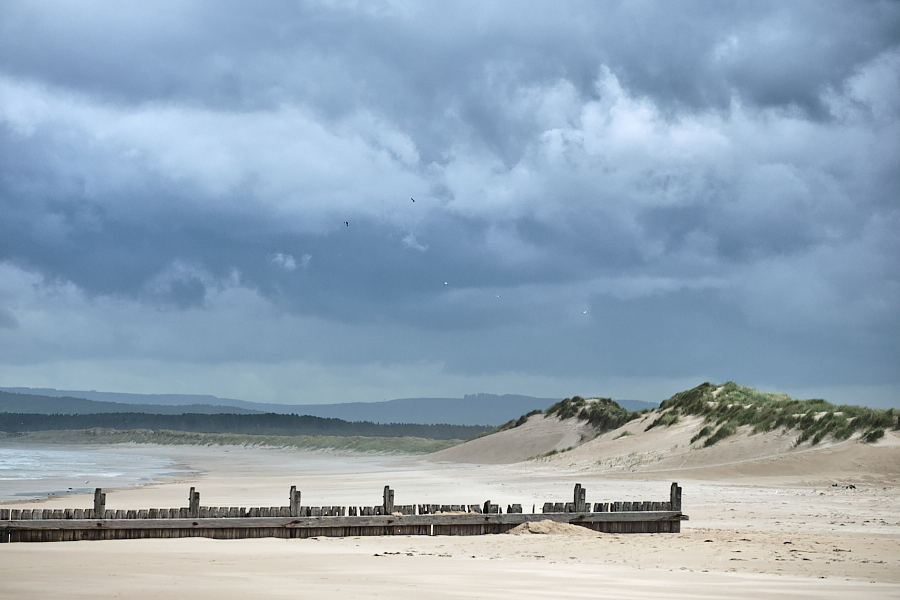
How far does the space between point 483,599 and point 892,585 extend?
5.30 m

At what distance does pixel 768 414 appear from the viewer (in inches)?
1474

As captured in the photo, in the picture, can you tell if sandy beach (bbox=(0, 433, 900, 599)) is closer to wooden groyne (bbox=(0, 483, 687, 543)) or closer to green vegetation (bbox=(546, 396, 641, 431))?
wooden groyne (bbox=(0, 483, 687, 543))

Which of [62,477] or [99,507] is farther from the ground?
[99,507]

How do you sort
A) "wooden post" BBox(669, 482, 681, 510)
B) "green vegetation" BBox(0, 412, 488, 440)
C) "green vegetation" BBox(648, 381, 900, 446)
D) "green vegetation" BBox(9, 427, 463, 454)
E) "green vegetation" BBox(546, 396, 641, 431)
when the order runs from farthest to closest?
1. "green vegetation" BBox(0, 412, 488, 440)
2. "green vegetation" BBox(9, 427, 463, 454)
3. "green vegetation" BBox(546, 396, 641, 431)
4. "green vegetation" BBox(648, 381, 900, 446)
5. "wooden post" BBox(669, 482, 681, 510)

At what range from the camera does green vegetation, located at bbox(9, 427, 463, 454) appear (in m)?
78.9

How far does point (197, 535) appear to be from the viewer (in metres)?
15.0

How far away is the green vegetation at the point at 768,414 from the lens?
33.4 meters

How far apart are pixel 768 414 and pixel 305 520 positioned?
27.4m

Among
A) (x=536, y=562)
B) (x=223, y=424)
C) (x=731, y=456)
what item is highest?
(x=223, y=424)

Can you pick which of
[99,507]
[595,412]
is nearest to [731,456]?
[595,412]

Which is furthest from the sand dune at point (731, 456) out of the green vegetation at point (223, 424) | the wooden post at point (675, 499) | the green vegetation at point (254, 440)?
the green vegetation at point (223, 424)

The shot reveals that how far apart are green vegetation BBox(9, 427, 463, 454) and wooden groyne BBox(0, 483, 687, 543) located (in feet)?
188

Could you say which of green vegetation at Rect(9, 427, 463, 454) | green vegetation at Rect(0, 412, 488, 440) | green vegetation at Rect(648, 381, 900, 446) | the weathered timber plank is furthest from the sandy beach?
green vegetation at Rect(0, 412, 488, 440)

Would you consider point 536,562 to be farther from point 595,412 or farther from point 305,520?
point 595,412
